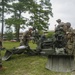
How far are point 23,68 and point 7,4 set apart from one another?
15.9 m

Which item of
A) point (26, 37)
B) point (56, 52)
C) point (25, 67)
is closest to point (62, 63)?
point (56, 52)

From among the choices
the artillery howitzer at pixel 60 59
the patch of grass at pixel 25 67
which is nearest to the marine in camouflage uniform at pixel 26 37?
the patch of grass at pixel 25 67

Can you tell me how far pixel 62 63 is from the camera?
28.7ft

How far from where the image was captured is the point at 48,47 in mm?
11688

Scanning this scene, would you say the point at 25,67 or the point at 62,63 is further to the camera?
the point at 25,67

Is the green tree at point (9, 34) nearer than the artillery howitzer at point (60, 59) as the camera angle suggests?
No

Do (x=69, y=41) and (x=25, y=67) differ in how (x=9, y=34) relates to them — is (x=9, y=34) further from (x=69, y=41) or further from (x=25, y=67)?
(x=25, y=67)

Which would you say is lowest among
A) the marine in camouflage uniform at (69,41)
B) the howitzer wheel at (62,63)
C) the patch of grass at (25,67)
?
the patch of grass at (25,67)

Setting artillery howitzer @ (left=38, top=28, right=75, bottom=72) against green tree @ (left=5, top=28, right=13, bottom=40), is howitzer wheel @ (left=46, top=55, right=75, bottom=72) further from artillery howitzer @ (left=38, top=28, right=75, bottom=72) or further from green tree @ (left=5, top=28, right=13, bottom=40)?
green tree @ (left=5, top=28, right=13, bottom=40)

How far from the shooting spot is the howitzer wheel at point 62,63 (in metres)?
8.63

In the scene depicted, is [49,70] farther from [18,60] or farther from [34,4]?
[34,4]

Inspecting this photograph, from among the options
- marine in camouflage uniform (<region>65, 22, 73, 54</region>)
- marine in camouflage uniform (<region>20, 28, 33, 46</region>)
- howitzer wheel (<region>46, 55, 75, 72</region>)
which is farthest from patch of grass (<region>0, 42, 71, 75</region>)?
marine in camouflage uniform (<region>20, 28, 33, 46</region>)

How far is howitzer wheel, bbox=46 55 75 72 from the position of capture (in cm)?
863

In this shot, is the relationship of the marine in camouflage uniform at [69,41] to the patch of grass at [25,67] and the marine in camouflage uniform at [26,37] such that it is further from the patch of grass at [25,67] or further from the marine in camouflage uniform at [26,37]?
the marine in camouflage uniform at [26,37]
